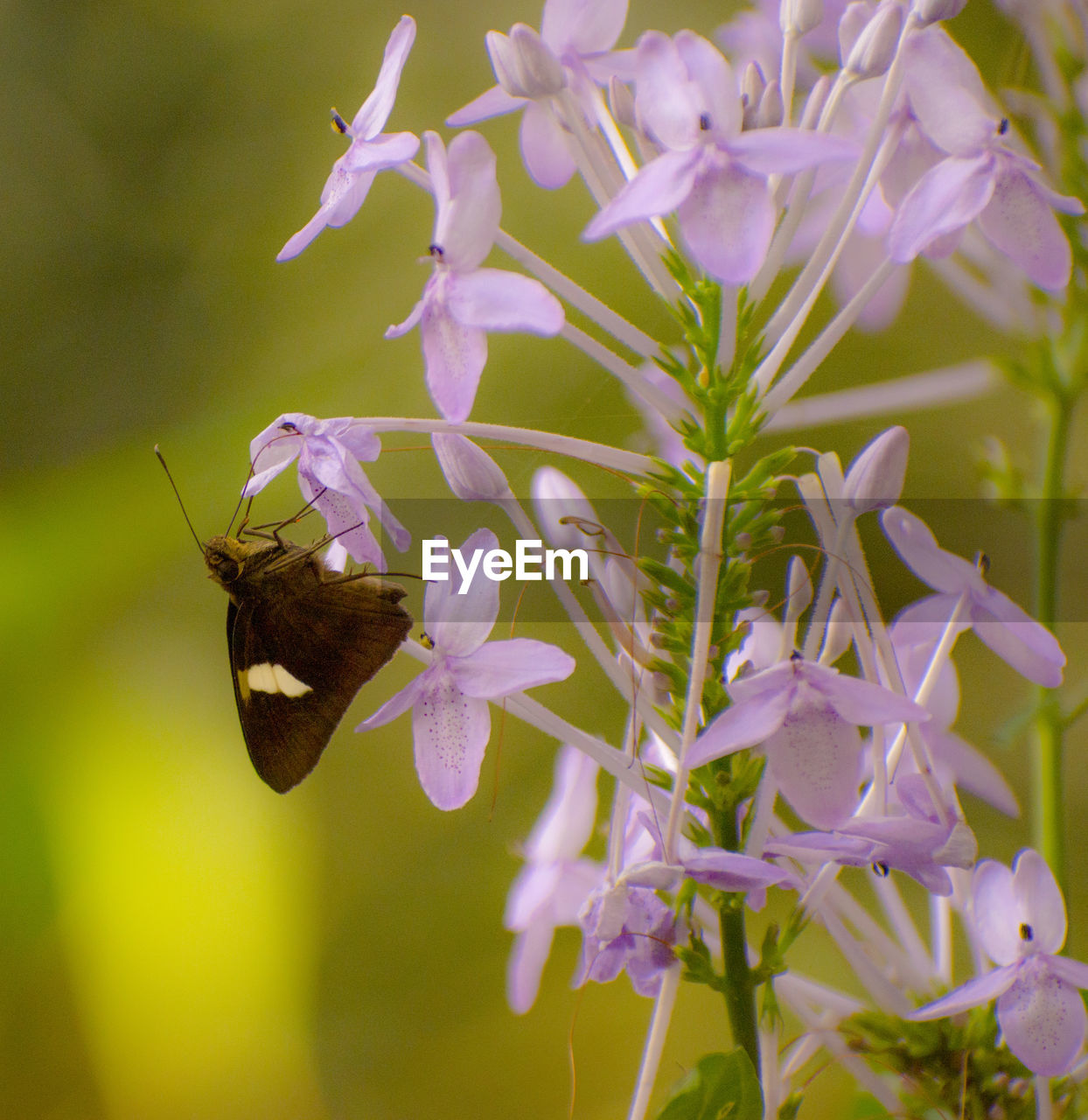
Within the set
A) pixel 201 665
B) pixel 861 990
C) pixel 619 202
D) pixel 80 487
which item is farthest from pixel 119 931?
pixel 619 202

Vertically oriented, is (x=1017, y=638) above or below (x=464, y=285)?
below

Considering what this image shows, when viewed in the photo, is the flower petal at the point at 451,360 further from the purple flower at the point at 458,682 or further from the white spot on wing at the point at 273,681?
the white spot on wing at the point at 273,681

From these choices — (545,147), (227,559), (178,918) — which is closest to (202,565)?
(178,918)

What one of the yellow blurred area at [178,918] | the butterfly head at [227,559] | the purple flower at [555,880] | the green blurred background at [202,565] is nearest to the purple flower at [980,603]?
the purple flower at [555,880]

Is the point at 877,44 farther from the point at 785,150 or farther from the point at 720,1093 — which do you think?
the point at 720,1093

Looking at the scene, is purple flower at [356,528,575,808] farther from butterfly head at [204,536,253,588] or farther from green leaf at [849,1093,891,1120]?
green leaf at [849,1093,891,1120]

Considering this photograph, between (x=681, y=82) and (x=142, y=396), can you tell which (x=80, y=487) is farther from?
(x=681, y=82)

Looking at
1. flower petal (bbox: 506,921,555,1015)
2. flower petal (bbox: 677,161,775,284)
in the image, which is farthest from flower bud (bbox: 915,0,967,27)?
flower petal (bbox: 506,921,555,1015)
